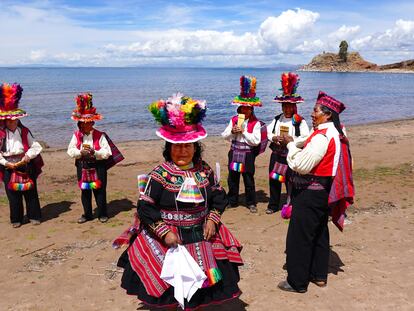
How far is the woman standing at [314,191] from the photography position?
4.05 m

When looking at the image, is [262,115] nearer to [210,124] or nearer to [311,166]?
[210,124]

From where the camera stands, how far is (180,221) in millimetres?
3428

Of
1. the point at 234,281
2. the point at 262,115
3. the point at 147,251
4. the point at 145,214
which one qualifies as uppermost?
the point at 145,214

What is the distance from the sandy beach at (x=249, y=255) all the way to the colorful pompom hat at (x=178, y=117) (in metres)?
2.02

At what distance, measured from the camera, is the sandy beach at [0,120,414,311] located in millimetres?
4371

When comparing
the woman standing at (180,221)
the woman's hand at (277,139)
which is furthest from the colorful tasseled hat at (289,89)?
the woman standing at (180,221)

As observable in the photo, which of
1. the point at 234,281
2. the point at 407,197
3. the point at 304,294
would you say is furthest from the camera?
the point at 407,197

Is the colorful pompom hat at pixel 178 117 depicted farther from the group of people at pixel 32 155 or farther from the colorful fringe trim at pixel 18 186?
the colorful fringe trim at pixel 18 186

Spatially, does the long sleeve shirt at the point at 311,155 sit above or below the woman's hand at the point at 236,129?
above

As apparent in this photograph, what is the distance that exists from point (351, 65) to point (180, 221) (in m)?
165

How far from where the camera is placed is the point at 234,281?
3.45 metres

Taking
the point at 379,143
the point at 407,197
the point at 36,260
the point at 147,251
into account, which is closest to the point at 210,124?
the point at 379,143

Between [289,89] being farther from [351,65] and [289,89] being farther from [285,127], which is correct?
[351,65]

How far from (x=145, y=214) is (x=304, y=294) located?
86.9 inches
